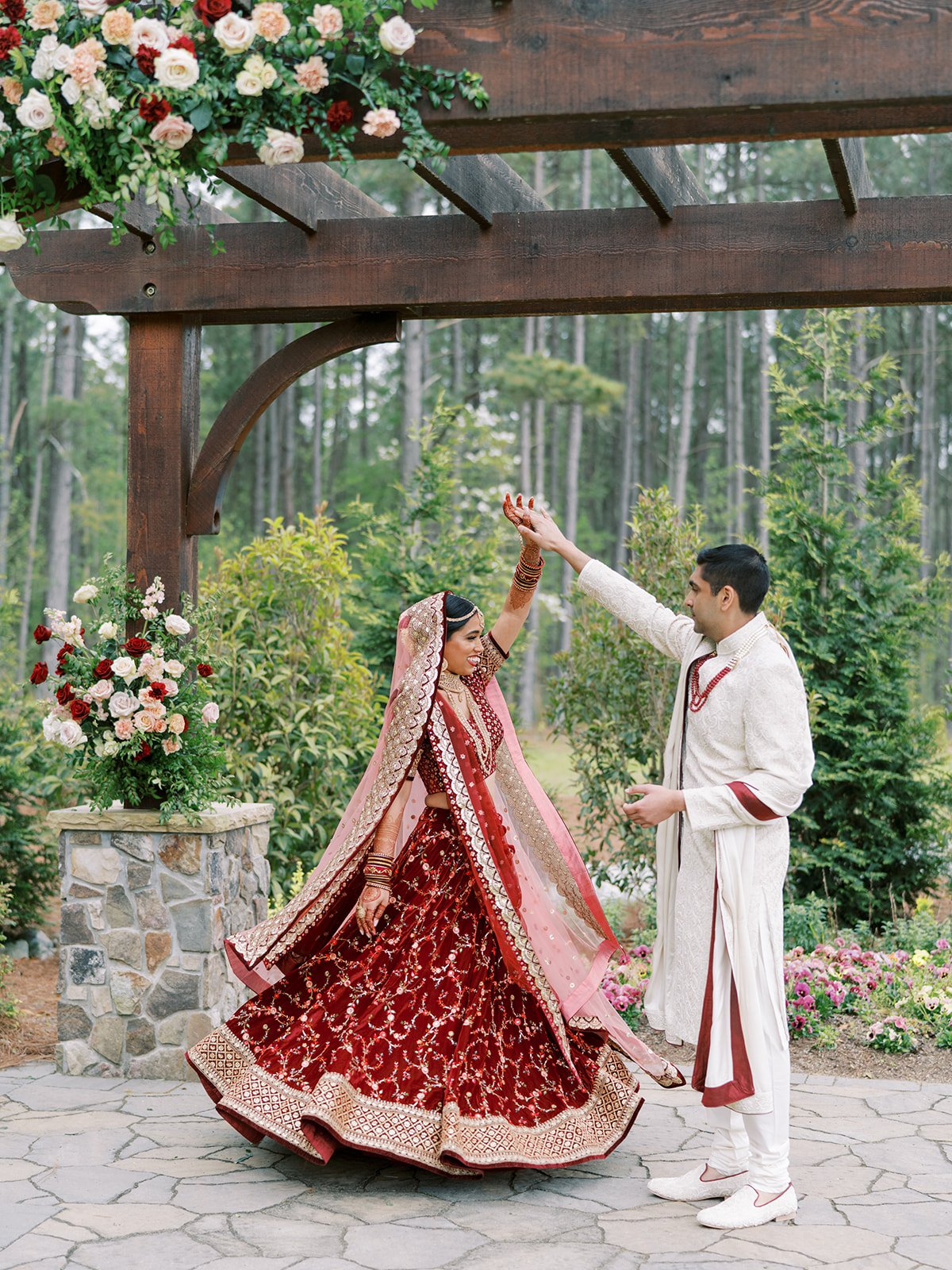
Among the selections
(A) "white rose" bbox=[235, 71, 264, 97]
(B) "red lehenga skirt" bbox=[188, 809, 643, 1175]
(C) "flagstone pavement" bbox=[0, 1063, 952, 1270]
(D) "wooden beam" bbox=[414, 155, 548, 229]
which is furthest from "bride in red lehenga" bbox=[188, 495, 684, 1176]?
(A) "white rose" bbox=[235, 71, 264, 97]

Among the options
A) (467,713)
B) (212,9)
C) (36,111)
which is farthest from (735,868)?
(36,111)

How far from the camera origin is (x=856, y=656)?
7430 mm

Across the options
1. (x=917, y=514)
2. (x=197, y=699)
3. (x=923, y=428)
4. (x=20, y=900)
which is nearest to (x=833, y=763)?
(x=917, y=514)

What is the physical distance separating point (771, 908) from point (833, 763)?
157 inches

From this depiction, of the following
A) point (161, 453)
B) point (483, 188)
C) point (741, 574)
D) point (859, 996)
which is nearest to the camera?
point (741, 574)

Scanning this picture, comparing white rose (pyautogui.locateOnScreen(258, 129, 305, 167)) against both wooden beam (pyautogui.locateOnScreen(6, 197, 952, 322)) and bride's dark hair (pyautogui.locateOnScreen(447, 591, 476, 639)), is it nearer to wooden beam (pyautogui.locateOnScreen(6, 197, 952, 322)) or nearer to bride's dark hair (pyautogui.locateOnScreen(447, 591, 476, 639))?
bride's dark hair (pyautogui.locateOnScreen(447, 591, 476, 639))

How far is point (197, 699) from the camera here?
4953mm

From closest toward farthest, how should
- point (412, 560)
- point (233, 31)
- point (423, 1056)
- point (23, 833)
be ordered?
point (233, 31) → point (423, 1056) → point (23, 833) → point (412, 560)

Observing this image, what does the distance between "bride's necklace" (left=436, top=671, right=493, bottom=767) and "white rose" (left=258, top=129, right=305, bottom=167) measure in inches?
61.1

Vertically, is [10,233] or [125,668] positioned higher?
[10,233]

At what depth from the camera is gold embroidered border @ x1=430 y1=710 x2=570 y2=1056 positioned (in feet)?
12.5

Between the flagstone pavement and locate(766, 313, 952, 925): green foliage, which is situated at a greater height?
locate(766, 313, 952, 925): green foliage

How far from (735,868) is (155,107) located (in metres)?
2.44

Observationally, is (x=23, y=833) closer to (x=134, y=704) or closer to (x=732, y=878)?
(x=134, y=704)
